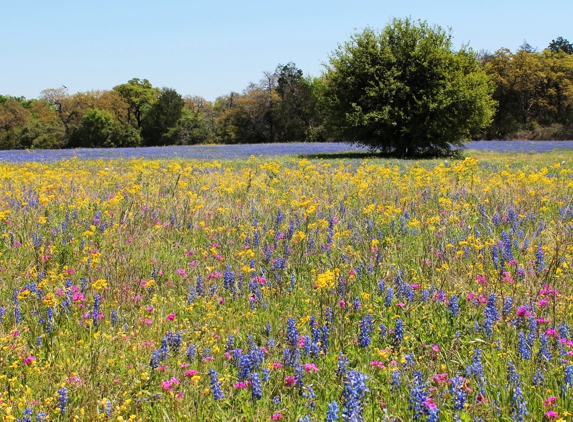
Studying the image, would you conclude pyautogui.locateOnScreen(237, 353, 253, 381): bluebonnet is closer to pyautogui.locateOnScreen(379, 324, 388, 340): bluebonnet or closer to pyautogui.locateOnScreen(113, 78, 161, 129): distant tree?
pyautogui.locateOnScreen(379, 324, 388, 340): bluebonnet

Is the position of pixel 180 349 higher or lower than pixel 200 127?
lower

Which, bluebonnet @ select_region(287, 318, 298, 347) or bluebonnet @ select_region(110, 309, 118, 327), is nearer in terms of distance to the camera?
bluebonnet @ select_region(287, 318, 298, 347)

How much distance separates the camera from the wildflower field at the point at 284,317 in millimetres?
2479

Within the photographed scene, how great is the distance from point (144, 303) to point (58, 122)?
2752 inches

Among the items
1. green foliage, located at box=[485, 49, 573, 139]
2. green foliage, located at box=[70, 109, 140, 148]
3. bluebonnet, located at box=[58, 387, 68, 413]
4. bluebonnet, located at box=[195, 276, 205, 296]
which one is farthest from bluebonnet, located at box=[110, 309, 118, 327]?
green foliage, located at box=[70, 109, 140, 148]

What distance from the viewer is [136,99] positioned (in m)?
71.8

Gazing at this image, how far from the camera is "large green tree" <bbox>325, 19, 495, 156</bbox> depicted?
22.9 m

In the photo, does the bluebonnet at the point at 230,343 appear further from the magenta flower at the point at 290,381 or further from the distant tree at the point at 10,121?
the distant tree at the point at 10,121

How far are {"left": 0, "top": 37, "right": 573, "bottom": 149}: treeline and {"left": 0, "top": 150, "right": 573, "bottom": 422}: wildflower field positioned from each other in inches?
1795

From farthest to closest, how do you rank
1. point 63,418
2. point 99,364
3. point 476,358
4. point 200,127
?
point 200,127 < point 99,364 < point 476,358 < point 63,418

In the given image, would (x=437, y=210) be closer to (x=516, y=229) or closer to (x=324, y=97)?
(x=516, y=229)

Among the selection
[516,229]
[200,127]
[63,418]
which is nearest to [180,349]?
[63,418]

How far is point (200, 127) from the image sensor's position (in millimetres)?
60219

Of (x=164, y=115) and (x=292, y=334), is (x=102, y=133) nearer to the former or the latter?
(x=164, y=115)
